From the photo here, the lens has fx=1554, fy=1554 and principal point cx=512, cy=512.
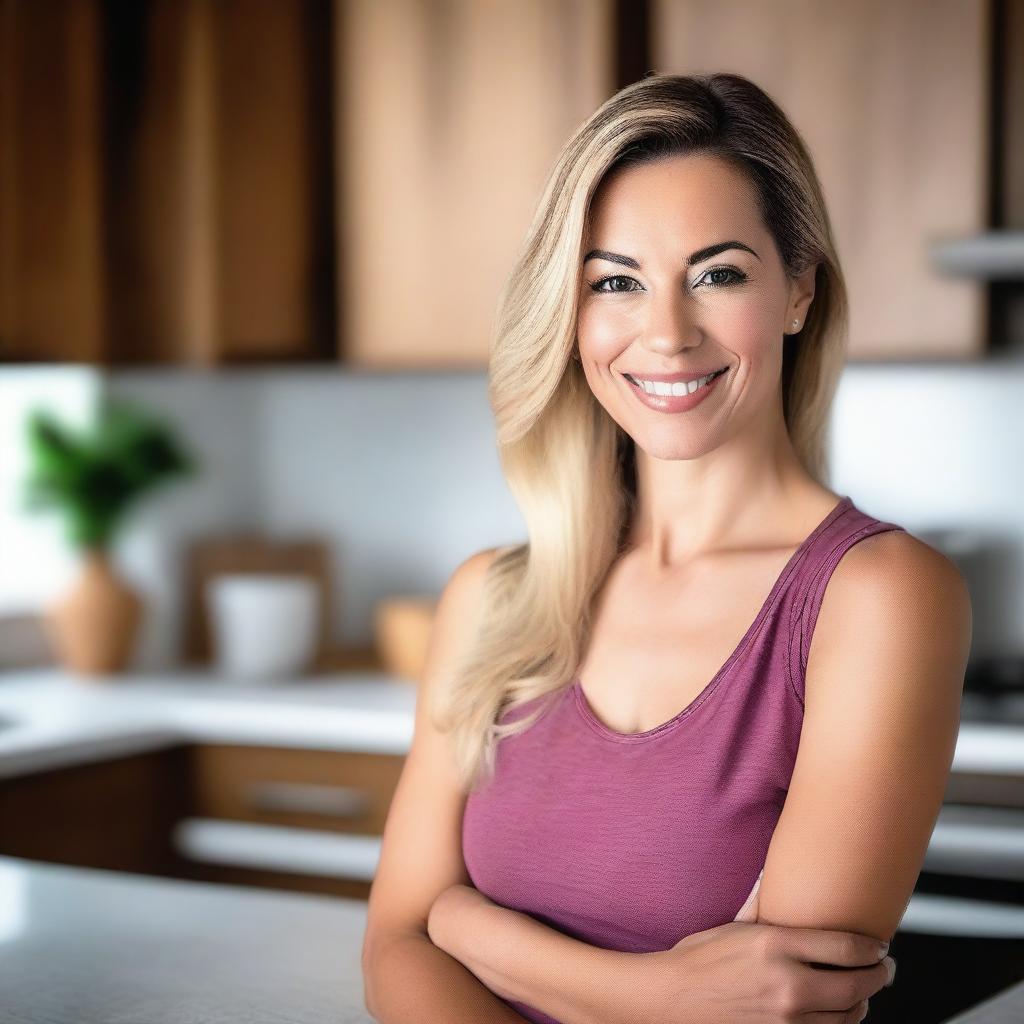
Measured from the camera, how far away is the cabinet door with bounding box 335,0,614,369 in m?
2.99

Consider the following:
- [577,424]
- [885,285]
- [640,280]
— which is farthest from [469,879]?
[885,285]

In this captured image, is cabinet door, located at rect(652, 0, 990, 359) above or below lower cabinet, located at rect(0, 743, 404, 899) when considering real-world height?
above

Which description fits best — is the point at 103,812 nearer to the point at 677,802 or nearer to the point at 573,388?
the point at 573,388

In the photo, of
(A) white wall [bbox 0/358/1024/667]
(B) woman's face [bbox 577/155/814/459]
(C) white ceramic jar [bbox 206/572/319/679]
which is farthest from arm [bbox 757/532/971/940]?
(C) white ceramic jar [bbox 206/572/319/679]

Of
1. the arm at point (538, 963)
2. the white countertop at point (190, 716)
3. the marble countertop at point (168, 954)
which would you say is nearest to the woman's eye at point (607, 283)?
the arm at point (538, 963)

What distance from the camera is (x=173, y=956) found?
1471mm

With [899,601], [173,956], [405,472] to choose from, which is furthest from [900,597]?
[405,472]

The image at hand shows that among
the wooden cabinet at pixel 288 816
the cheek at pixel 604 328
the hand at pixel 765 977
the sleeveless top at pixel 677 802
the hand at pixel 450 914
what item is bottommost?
the wooden cabinet at pixel 288 816

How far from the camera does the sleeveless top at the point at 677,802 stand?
131 centimetres

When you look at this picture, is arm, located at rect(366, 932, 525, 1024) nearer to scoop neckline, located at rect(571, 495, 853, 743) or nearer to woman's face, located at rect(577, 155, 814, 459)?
scoop neckline, located at rect(571, 495, 853, 743)

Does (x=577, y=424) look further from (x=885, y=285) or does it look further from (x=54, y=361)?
(x=54, y=361)

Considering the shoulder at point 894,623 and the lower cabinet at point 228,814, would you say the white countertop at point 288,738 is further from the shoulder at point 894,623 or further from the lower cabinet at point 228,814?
the shoulder at point 894,623

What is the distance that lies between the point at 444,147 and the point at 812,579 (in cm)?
197

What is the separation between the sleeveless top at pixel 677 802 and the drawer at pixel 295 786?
144 centimetres
